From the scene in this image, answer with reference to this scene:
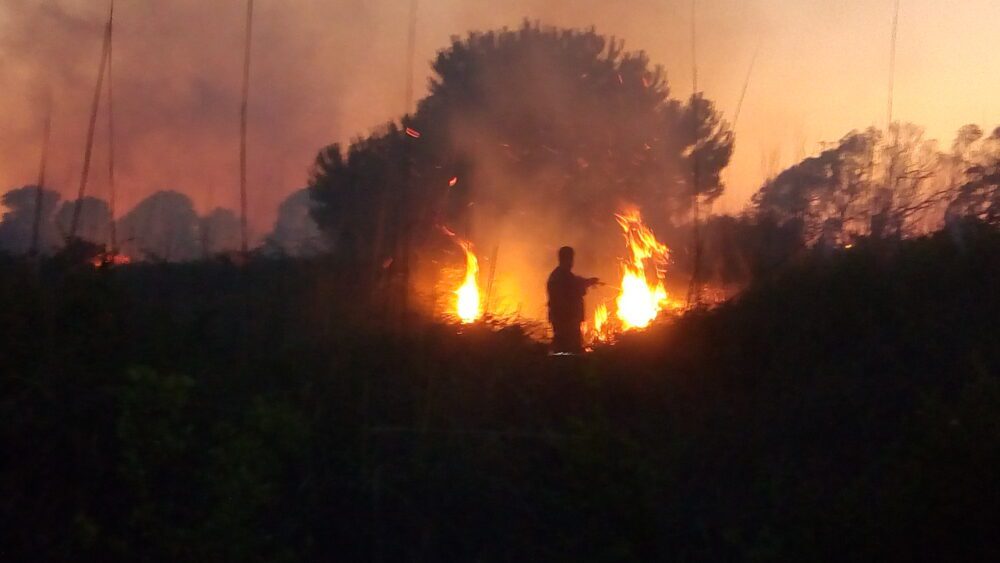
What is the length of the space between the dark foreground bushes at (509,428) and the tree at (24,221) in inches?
25.8

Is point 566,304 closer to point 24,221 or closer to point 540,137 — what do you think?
point 24,221

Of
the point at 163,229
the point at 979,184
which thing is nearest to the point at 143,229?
the point at 163,229

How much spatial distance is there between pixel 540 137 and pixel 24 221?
55.1 feet

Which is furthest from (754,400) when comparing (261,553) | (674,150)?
(674,150)

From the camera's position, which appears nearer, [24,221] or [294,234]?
[24,221]

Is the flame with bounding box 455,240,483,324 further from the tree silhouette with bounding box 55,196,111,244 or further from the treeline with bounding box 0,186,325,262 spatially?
the tree silhouette with bounding box 55,196,111,244

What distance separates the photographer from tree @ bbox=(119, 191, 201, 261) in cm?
1010

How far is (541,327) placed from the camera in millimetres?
10758

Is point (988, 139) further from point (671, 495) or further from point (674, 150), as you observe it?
point (674, 150)

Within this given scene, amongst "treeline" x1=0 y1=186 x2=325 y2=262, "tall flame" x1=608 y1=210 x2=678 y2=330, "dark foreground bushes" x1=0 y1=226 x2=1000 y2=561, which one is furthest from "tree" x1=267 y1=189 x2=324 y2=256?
"tall flame" x1=608 y1=210 x2=678 y2=330

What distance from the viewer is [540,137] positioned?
25359mm

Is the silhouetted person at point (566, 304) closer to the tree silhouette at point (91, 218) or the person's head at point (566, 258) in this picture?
the person's head at point (566, 258)

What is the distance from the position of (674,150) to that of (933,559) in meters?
19.8

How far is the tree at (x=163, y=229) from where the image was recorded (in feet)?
33.1
